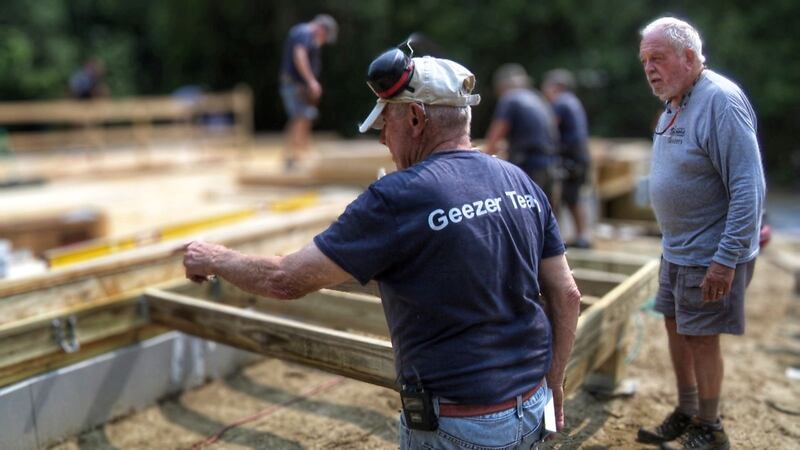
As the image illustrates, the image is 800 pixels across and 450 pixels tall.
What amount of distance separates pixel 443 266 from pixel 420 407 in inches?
15.4

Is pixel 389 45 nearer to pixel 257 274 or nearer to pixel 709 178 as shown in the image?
pixel 709 178

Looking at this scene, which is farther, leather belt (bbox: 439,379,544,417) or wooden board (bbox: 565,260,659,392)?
wooden board (bbox: 565,260,659,392)

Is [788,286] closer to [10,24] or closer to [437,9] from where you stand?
[437,9]

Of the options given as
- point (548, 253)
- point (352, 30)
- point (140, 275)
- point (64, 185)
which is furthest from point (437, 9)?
point (548, 253)

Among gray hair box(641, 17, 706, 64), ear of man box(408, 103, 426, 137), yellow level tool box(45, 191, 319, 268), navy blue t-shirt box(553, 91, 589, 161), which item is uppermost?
gray hair box(641, 17, 706, 64)

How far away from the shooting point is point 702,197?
279 cm

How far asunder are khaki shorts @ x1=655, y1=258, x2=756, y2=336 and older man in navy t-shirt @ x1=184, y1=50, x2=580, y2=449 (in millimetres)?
1049

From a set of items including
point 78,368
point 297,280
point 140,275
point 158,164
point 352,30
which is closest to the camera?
point 297,280

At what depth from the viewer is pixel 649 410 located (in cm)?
378

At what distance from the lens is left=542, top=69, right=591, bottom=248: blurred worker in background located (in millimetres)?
7562

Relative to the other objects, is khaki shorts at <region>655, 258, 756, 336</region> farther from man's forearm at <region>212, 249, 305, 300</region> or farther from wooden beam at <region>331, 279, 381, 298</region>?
man's forearm at <region>212, 249, 305, 300</region>

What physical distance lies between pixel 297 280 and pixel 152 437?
2.27 meters

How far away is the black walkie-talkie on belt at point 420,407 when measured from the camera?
1.96 metres

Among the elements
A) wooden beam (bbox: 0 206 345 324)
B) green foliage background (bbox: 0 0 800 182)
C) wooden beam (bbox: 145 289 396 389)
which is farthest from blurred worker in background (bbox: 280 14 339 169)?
green foliage background (bbox: 0 0 800 182)
